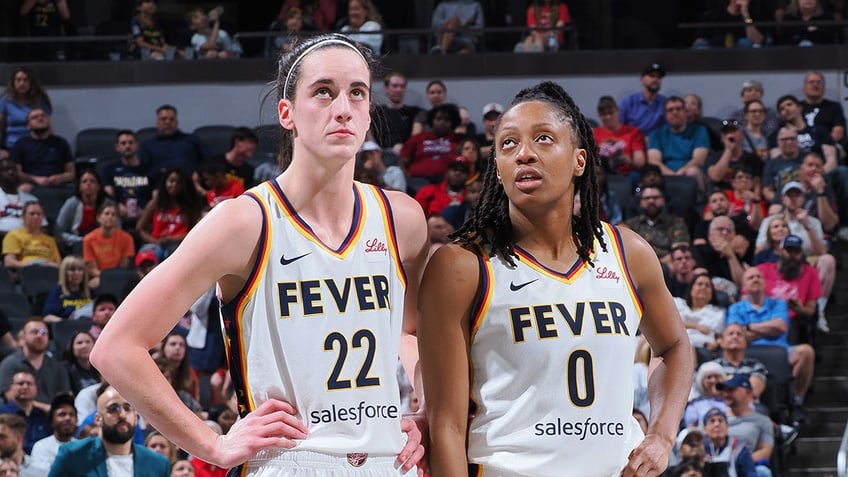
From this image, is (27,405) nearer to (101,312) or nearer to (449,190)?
(101,312)

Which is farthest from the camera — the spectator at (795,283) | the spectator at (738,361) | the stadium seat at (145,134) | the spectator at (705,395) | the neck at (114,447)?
the stadium seat at (145,134)

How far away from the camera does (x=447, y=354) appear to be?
334 cm

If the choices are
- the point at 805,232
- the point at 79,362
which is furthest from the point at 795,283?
the point at 79,362

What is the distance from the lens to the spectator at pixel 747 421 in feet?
26.7

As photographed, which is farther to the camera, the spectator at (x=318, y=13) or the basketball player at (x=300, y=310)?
the spectator at (x=318, y=13)

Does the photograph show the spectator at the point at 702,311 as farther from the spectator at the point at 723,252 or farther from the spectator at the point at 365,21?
the spectator at the point at 365,21

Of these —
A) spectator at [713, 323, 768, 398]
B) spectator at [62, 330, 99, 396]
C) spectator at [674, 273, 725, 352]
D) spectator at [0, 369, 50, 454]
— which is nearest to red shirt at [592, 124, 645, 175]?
spectator at [674, 273, 725, 352]

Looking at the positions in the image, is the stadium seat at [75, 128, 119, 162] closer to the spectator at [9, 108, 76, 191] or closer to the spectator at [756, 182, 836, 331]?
the spectator at [9, 108, 76, 191]

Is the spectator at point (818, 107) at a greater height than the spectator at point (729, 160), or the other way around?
the spectator at point (818, 107)

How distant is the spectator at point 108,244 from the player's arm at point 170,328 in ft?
24.4

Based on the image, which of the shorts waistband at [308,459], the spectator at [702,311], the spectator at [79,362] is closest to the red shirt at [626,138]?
the spectator at [702,311]

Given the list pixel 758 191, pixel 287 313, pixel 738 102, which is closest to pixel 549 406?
pixel 287 313

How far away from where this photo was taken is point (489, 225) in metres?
3.54

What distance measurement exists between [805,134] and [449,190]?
3.22m
